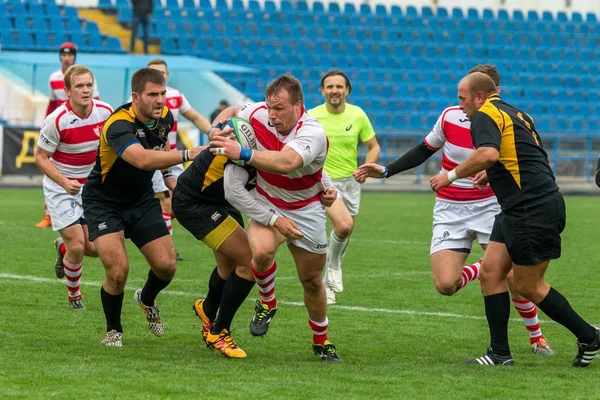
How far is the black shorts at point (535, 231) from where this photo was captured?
6852 millimetres

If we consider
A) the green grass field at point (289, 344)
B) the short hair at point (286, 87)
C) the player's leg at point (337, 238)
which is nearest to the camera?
the green grass field at point (289, 344)

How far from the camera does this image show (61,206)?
932 cm

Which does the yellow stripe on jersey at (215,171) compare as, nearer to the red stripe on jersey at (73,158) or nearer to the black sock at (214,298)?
the black sock at (214,298)

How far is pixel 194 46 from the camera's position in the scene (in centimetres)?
2956

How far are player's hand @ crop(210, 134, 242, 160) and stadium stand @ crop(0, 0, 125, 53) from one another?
2101 cm

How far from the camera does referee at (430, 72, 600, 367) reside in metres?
6.85

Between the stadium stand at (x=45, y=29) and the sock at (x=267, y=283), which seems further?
the stadium stand at (x=45, y=29)

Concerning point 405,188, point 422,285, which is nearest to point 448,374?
point 422,285

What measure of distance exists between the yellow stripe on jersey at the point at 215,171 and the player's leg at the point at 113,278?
0.76 m

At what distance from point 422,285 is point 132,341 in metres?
4.19

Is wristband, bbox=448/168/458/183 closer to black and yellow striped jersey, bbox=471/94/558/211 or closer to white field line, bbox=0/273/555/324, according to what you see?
black and yellow striped jersey, bbox=471/94/558/211

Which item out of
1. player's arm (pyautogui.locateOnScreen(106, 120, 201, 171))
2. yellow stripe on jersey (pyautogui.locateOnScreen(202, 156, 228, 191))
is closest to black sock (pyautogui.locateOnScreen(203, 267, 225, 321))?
yellow stripe on jersey (pyautogui.locateOnScreen(202, 156, 228, 191))

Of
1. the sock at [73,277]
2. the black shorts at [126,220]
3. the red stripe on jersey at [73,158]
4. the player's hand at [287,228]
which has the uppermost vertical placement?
the player's hand at [287,228]

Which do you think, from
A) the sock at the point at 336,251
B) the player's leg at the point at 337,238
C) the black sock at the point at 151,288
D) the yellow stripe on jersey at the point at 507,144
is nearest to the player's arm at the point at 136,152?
the black sock at the point at 151,288
